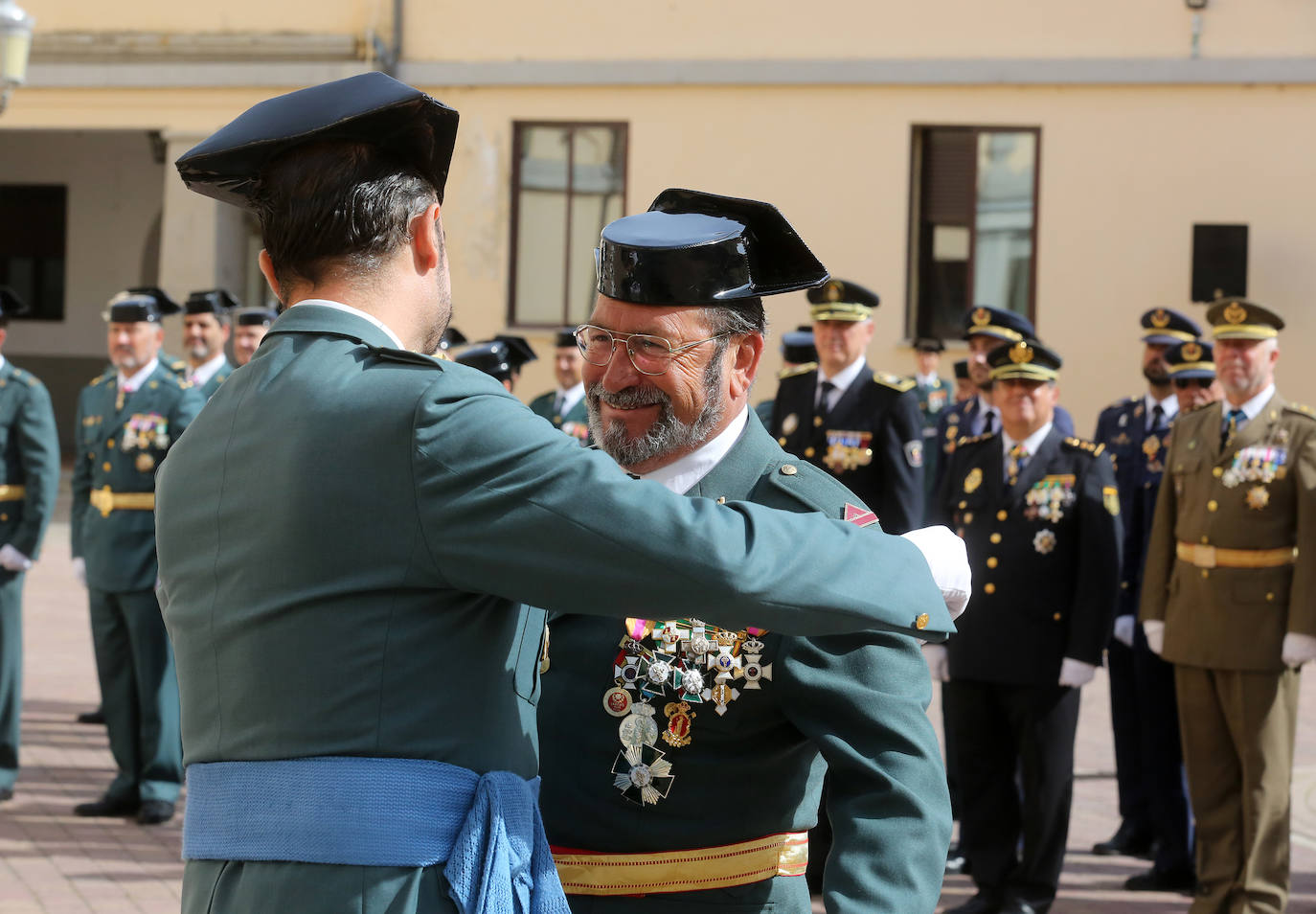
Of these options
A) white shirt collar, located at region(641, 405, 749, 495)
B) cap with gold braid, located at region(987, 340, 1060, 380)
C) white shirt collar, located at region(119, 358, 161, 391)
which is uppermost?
cap with gold braid, located at region(987, 340, 1060, 380)

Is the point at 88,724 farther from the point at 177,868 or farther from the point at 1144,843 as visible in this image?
the point at 1144,843

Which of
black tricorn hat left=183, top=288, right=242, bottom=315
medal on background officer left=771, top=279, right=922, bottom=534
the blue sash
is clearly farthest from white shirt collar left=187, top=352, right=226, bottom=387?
the blue sash

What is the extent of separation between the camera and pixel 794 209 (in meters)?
15.0

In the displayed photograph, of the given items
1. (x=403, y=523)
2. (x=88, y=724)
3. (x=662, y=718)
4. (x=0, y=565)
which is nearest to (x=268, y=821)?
(x=403, y=523)

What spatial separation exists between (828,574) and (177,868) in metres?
4.83

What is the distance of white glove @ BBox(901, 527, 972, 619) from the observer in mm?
2006

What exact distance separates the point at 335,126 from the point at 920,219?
13.7 meters

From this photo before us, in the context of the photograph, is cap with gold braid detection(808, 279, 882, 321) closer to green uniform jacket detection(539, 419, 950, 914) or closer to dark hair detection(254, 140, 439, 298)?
green uniform jacket detection(539, 419, 950, 914)

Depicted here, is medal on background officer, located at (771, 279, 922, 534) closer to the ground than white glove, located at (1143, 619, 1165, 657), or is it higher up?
higher up

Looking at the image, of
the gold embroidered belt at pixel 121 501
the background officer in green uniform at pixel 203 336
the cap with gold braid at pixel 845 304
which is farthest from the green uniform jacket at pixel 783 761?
the background officer in green uniform at pixel 203 336

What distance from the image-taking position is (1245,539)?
5.70 metres

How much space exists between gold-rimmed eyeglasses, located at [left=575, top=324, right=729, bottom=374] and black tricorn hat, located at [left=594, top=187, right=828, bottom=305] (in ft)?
0.19

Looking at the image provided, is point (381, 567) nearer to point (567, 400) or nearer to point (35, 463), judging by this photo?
point (35, 463)

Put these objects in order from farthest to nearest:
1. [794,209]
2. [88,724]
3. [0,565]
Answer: [794,209]
[88,724]
[0,565]
